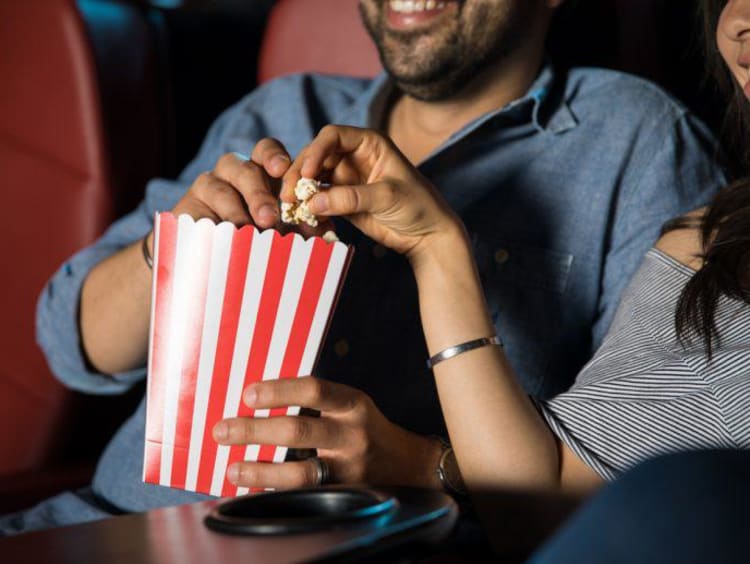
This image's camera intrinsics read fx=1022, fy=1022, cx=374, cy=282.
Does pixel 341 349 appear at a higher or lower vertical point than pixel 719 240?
lower

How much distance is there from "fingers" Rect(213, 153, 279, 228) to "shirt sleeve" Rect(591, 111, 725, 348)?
52cm

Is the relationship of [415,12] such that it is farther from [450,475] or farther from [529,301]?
[450,475]

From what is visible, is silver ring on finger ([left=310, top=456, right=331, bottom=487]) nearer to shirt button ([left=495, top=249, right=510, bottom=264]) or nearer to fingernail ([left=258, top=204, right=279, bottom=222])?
fingernail ([left=258, top=204, right=279, bottom=222])

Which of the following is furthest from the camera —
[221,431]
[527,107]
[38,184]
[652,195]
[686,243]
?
[38,184]

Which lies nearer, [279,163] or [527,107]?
[279,163]

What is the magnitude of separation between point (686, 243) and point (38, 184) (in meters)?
1.15

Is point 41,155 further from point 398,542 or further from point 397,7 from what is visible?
point 398,542

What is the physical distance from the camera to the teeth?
5.12 ft


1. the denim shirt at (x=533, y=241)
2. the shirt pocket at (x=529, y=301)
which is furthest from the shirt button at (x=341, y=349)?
the shirt pocket at (x=529, y=301)

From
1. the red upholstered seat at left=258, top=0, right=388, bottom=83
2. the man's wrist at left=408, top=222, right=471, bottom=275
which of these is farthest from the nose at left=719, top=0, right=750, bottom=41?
the red upholstered seat at left=258, top=0, right=388, bottom=83

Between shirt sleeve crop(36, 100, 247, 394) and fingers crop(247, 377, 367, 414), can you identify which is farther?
shirt sleeve crop(36, 100, 247, 394)

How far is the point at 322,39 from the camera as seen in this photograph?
1.85m

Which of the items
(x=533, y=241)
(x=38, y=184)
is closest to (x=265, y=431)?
(x=533, y=241)

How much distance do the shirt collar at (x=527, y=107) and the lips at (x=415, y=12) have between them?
12 cm
